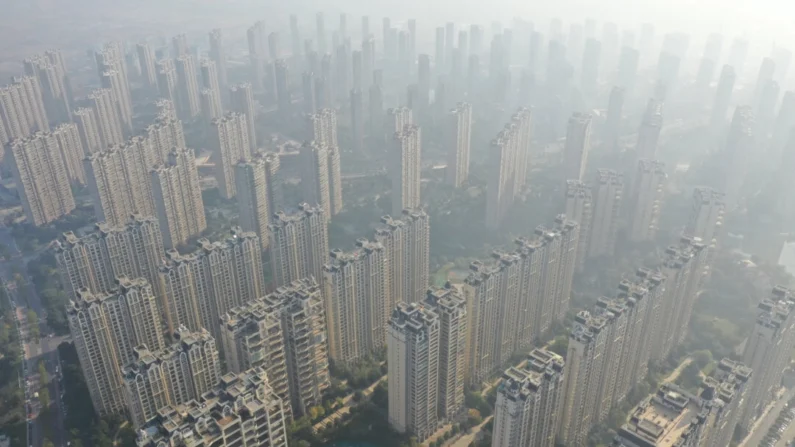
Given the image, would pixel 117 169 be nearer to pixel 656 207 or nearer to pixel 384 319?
pixel 384 319

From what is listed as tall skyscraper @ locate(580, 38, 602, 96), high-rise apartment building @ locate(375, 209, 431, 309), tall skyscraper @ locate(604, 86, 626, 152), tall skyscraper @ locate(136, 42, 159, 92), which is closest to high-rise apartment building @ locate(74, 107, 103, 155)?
tall skyscraper @ locate(136, 42, 159, 92)

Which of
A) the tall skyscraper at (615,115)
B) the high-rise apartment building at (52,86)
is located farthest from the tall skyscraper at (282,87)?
the tall skyscraper at (615,115)

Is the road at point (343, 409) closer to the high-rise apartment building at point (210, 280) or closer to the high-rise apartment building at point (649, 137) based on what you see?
the high-rise apartment building at point (210, 280)

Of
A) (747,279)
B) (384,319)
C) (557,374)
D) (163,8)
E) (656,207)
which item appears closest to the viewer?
(557,374)

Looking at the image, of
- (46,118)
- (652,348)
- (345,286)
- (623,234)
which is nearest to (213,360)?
(345,286)

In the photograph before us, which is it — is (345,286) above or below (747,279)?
above

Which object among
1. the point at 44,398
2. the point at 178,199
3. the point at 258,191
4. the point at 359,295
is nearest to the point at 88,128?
the point at 178,199
